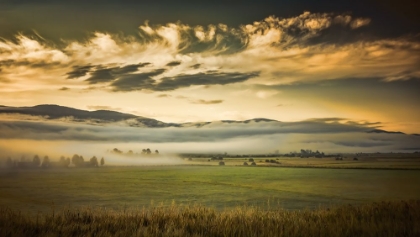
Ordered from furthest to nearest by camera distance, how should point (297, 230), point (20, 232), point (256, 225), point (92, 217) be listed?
point (92, 217) < point (256, 225) < point (297, 230) < point (20, 232)

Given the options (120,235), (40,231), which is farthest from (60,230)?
(120,235)

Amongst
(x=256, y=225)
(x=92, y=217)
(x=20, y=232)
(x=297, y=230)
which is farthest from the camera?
(x=92, y=217)

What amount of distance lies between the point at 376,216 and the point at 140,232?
6267 mm

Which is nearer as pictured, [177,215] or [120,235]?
[120,235]

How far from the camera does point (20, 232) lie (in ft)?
22.1

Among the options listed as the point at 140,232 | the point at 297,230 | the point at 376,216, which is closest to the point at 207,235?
the point at 140,232

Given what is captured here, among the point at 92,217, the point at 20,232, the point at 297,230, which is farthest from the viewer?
the point at 92,217

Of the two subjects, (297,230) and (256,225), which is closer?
(297,230)

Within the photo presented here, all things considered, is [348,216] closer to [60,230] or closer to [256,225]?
[256,225]

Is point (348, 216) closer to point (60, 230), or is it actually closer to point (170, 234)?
point (170, 234)

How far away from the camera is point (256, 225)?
795 cm

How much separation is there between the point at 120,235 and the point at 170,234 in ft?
→ 3.04

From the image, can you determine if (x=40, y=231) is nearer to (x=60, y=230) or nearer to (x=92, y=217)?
(x=60, y=230)

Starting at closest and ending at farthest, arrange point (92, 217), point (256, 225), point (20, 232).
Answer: point (20, 232) < point (256, 225) < point (92, 217)
